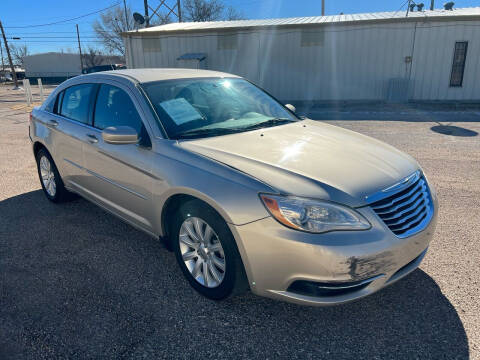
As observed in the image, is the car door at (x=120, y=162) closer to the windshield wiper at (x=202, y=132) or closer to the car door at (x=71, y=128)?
the car door at (x=71, y=128)

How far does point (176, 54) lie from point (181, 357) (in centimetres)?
1694

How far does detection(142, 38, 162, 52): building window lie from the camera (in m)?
17.4

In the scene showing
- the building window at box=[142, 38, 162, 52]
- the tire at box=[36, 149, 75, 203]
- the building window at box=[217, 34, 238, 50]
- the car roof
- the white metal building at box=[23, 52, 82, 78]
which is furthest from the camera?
the white metal building at box=[23, 52, 82, 78]

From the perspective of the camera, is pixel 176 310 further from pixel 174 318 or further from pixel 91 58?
pixel 91 58

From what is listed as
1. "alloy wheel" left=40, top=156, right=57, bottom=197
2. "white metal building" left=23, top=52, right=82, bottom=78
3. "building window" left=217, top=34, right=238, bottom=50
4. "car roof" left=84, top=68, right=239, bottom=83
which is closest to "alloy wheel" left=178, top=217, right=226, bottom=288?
"car roof" left=84, top=68, right=239, bottom=83

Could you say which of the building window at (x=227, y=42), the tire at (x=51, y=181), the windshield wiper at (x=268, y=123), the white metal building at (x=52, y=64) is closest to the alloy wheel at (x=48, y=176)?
the tire at (x=51, y=181)

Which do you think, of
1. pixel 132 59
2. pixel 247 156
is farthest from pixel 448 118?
pixel 132 59

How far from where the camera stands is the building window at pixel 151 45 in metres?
17.4

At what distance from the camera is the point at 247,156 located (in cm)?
252

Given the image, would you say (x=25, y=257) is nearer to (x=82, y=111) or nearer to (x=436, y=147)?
(x=82, y=111)

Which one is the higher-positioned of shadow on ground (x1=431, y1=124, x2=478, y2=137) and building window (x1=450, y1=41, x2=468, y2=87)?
building window (x1=450, y1=41, x2=468, y2=87)

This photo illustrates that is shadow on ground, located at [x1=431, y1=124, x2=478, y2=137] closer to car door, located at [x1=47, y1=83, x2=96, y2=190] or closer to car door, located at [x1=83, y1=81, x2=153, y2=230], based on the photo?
car door, located at [x1=83, y1=81, x2=153, y2=230]

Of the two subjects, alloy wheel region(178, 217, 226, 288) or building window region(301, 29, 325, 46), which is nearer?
alloy wheel region(178, 217, 226, 288)

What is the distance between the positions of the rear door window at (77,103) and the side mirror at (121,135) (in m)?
0.94
